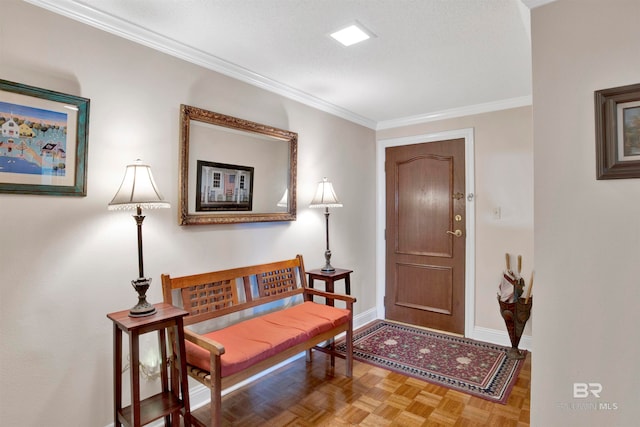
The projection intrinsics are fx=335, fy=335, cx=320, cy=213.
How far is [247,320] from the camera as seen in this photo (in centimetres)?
254

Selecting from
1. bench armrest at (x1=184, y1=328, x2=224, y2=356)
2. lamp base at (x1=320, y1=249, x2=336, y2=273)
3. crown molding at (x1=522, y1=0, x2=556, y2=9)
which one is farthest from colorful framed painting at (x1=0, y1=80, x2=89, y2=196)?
crown molding at (x1=522, y1=0, x2=556, y2=9)

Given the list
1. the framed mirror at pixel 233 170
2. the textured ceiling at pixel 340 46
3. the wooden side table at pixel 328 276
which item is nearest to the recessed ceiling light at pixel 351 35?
the textured ceiling at pixel 340 46

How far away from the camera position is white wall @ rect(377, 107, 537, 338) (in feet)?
10.3

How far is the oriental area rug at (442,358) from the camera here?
251cm

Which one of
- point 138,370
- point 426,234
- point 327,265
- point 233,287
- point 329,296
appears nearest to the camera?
point 138,370

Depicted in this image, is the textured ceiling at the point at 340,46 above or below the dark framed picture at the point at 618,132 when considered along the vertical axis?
above

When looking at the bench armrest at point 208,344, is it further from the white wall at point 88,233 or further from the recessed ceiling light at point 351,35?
the recessed ceiling light at point 351,35

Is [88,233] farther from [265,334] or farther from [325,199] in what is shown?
[325,199]

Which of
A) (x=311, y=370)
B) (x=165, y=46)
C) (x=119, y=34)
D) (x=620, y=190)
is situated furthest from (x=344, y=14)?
(x=311, y=370)

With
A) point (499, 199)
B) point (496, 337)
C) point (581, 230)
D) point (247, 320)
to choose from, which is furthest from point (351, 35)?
point (496, 337)

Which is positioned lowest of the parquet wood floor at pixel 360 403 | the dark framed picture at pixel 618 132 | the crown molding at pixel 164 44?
the parquet wood floor at pixel 360 403

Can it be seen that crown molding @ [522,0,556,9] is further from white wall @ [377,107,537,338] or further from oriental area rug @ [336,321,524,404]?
oriental area rug @ [336,321,524,404]

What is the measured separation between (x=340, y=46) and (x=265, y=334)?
1.91m

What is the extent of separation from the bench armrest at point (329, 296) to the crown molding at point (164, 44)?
66.9 inches
